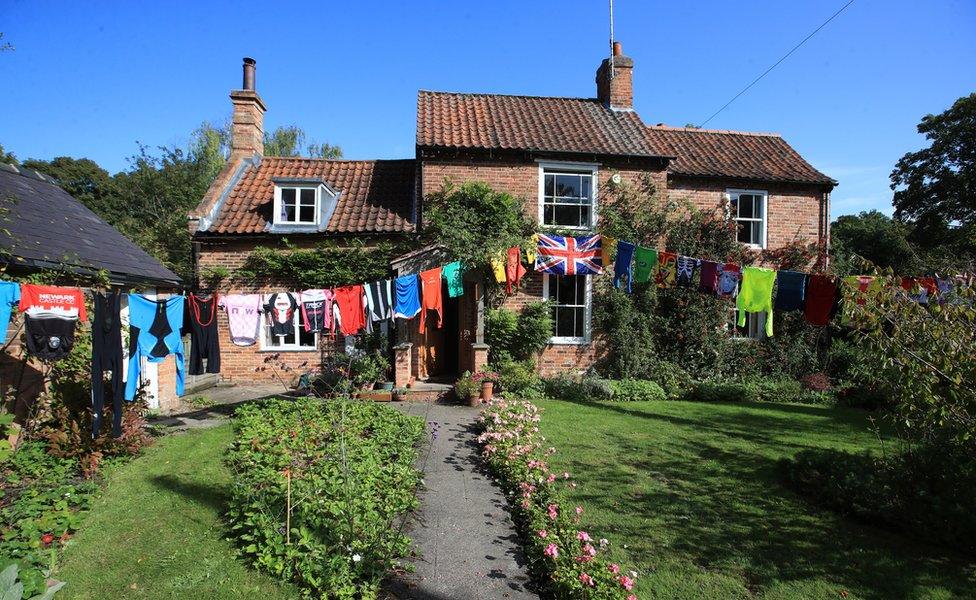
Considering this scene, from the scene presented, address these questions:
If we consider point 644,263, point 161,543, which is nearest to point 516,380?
point 644,263

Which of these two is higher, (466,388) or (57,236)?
(57,236)

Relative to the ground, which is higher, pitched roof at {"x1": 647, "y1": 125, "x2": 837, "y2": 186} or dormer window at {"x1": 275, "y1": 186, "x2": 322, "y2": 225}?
pitched roof at {"x1": 647, "y1": 125, "x2": 837, "y2": 186}

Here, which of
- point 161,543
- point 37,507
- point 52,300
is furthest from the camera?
point 52,300

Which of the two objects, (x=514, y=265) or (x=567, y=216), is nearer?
(x=514, y=265)

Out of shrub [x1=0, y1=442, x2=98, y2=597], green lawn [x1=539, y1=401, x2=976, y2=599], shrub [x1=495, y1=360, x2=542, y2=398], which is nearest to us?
shrub [x1=0, y1=442, x2=98, y2=597]

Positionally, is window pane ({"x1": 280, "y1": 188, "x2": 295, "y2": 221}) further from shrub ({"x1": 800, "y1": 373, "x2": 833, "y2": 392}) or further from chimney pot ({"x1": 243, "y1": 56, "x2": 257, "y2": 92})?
shrub ({"x1": 800, "y1": 373, "x2": 833, "y2": 392})

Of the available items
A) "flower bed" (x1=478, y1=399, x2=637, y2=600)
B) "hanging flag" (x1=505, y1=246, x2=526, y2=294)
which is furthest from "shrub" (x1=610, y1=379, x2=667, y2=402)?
"flower bed" (x1=478, y1=399, x2=637, y2=600)

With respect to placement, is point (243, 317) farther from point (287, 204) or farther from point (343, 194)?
point (343, 194)

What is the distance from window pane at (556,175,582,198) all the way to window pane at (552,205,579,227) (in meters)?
0.36

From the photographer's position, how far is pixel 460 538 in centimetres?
486

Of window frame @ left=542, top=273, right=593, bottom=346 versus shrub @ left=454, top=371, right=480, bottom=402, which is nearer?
shrub @ left=454, top=371, right=480, bottom=402

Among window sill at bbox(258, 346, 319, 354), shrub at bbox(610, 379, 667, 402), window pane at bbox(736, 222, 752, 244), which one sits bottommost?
shrub at bbox(610, 379, 667, 402)

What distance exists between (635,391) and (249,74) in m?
15.0

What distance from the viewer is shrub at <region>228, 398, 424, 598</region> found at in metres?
4.07
